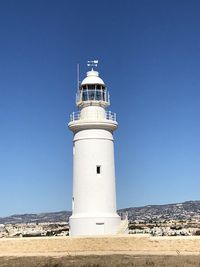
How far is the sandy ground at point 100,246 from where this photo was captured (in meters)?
22.6

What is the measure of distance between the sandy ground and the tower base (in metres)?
1.97

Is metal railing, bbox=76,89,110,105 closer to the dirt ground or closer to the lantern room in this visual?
the lantern room

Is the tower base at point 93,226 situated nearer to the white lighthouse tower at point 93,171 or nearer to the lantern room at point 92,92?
the white lighthouse tower at point 93,171

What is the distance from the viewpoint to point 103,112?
27.0 meters

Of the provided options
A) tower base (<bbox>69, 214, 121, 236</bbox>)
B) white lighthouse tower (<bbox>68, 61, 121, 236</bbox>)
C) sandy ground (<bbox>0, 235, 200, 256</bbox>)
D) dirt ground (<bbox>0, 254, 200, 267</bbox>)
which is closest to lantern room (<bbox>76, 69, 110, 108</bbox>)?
white lighthouse tower (<bbox>68, 61, 121, 236</bbox>)

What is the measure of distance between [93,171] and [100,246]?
4.25 meters

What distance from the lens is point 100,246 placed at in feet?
76.0

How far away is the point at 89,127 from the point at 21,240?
690cm

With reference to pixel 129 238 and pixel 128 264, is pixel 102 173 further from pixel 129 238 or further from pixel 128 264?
pixel 128 264

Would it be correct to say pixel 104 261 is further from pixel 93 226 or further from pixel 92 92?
pixel 92 92

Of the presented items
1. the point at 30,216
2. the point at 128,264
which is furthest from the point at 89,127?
the point at 30,216

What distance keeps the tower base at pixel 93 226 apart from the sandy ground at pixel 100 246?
1.97 meters

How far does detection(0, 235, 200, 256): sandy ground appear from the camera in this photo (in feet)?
74.1

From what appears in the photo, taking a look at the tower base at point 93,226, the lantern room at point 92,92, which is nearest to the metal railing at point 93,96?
the lantern room at point 92,92
